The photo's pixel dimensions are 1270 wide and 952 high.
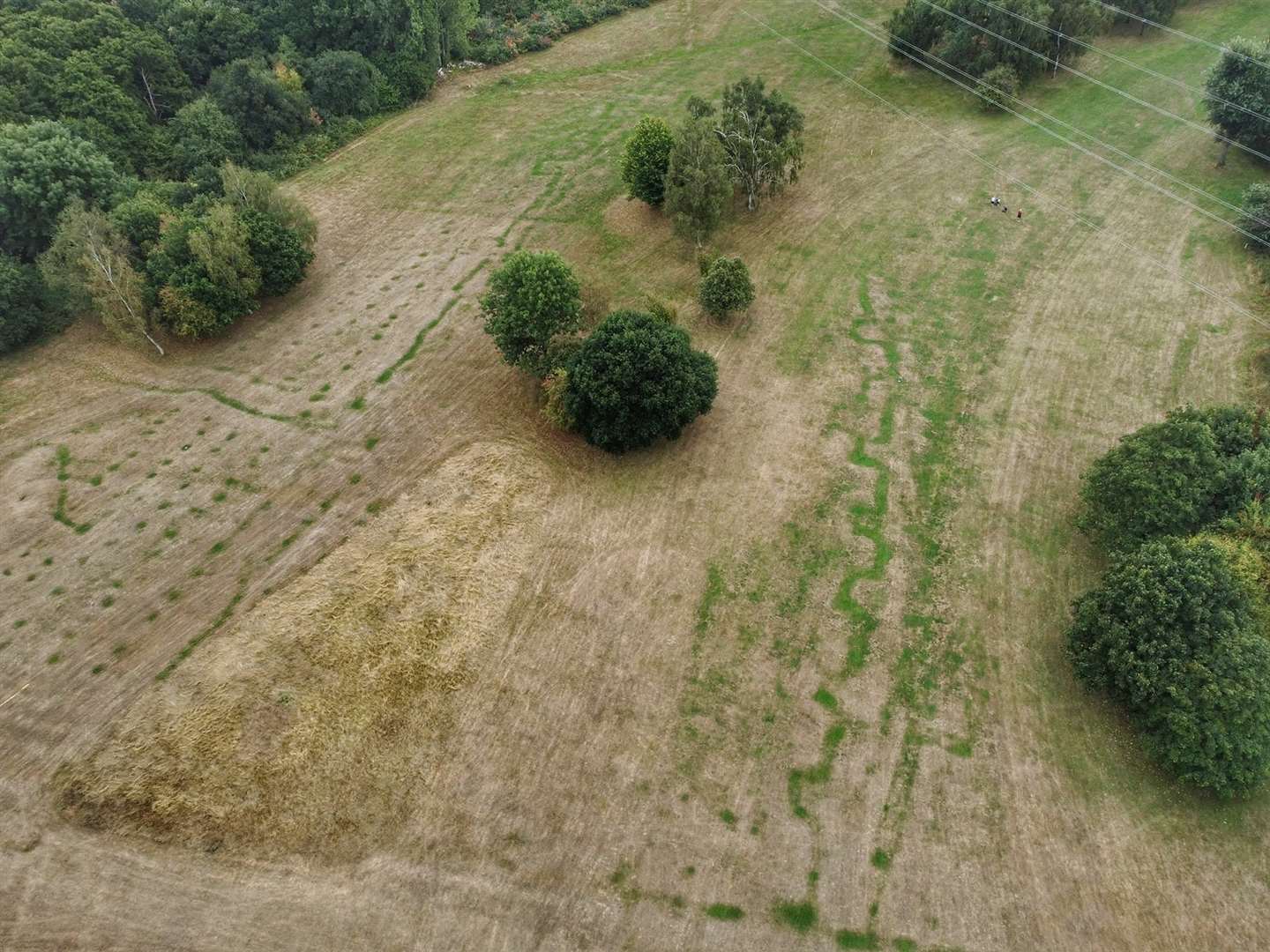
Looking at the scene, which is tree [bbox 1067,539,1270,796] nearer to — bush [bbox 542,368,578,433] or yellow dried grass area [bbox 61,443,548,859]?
yellow dried grass area [bbox 61,443,548,859]

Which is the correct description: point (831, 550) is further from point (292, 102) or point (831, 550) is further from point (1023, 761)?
point (292, 102)

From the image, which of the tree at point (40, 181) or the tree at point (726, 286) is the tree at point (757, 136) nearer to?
the tree at point (726, 286)

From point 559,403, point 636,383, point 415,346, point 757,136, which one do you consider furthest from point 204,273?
point 757,136

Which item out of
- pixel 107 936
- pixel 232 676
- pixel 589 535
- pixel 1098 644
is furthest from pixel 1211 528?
pixel 107 936

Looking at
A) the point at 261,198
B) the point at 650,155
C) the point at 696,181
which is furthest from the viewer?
the point at 650,155

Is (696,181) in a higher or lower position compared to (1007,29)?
lower

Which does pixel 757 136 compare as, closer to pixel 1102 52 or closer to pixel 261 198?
pixel 261 198
